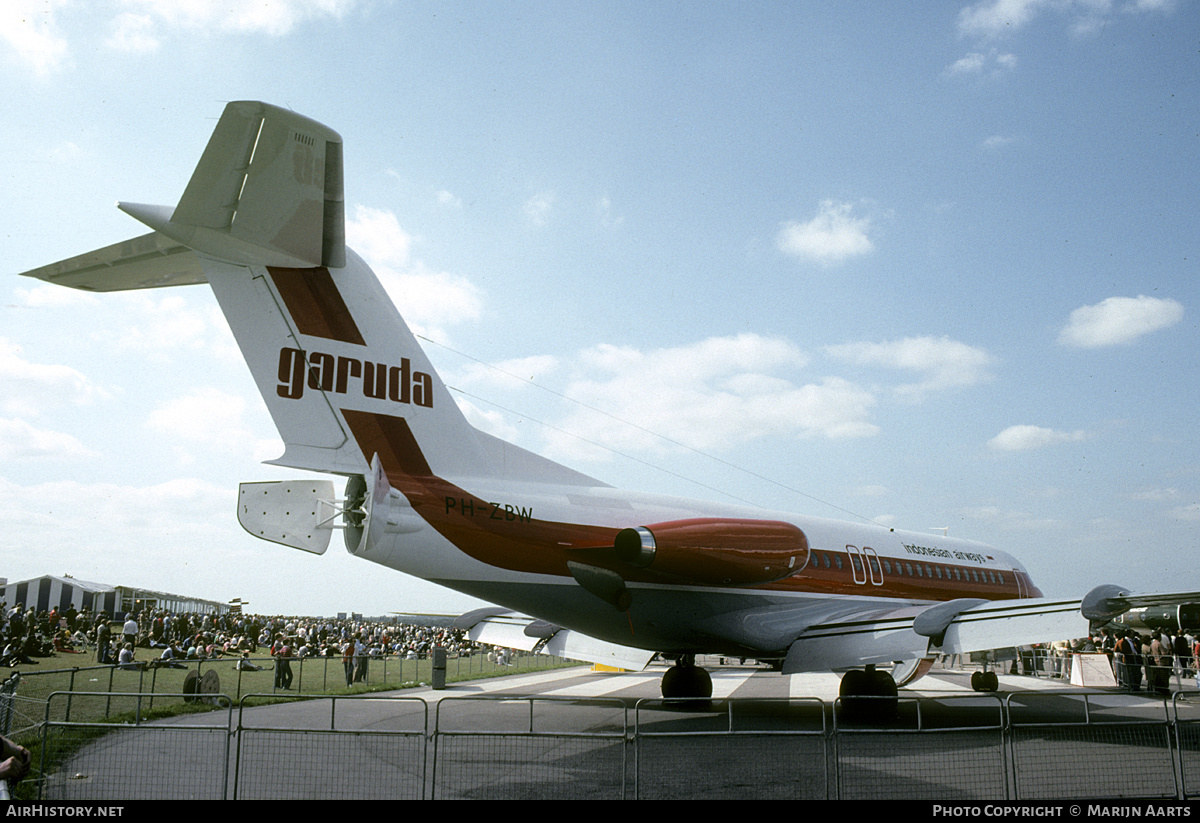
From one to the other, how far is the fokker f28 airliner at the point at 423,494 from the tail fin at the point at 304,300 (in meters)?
0.02

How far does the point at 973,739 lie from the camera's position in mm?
8078

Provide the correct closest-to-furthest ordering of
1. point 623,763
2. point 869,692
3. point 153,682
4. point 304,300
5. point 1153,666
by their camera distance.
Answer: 1. point 623,763
2. point 304,300
3. point 869,692
4. point 153,682
5. point 1153,666

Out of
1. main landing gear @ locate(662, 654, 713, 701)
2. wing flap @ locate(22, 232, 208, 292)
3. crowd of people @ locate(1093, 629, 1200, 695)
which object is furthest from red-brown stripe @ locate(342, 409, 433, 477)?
crowd of people @ locate(1093, 629, 1200, 695)

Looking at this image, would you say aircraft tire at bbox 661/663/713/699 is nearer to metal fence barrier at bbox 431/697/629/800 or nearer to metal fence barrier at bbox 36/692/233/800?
metal fence barrier at bbox 431/697/629/800

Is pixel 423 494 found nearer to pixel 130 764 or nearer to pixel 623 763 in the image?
pixel 130 764

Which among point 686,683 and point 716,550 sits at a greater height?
point 716,550

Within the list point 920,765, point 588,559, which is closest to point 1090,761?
point 920,765

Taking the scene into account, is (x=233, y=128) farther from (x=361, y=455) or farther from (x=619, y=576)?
(x=619, y=576)

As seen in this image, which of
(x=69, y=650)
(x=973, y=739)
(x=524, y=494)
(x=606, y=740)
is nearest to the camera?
(x=606, y=740)

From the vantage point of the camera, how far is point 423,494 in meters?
9.52

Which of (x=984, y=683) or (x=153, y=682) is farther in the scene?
(x=984, y=683)

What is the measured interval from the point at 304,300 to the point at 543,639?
8.64 meters
